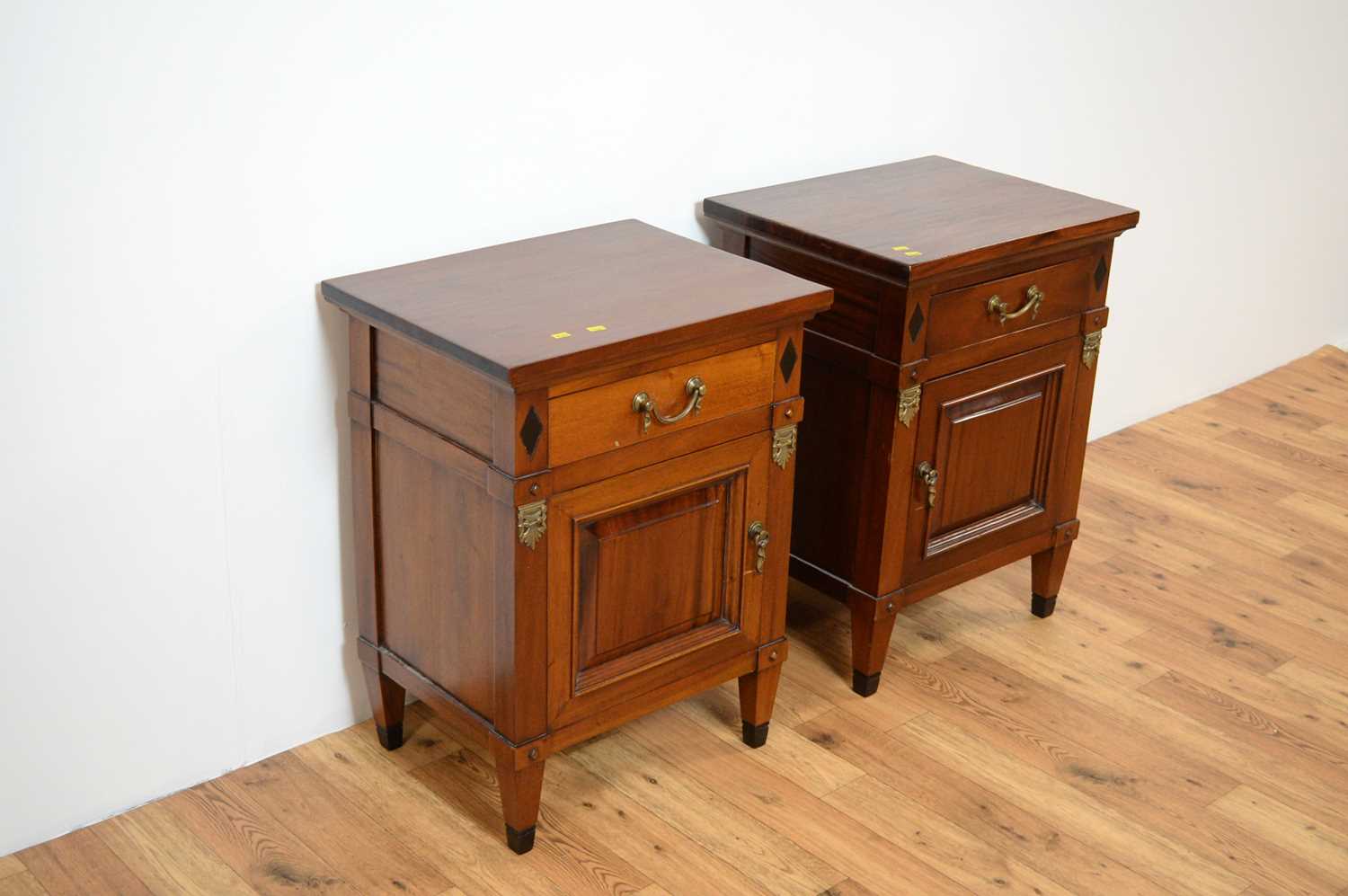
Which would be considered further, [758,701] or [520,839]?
[758,701]

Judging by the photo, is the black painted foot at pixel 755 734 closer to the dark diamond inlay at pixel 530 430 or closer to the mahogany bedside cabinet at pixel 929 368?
the mahogany bedside cabinet at pixel 929 368

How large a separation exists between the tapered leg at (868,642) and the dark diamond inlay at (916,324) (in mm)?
446

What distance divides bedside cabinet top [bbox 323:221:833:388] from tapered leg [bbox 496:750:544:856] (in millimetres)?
565

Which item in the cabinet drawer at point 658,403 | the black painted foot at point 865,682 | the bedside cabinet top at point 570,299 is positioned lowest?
the black painted foot at point 865,682

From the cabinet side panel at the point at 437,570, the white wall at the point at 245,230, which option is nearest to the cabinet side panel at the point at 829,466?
the white wall at the point at 245,230

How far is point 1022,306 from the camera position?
2443 mm

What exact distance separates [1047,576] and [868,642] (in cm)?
47

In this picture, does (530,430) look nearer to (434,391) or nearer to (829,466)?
(434,391)

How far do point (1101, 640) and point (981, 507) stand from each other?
40 centimetres

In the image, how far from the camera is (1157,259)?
3.54 metres

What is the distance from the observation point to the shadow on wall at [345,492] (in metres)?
2.18

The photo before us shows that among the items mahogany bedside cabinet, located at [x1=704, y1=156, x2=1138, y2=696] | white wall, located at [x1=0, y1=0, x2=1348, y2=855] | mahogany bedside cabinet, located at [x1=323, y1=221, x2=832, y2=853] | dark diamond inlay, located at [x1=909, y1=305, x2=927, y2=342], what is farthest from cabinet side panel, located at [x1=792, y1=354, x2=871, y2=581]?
white wall, located at [x1=0, y1=0, x2=1348, y2=855]

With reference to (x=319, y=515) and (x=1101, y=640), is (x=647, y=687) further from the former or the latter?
(x=1101, y=640)

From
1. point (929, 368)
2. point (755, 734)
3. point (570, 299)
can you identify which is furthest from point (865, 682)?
point (570, 299)
